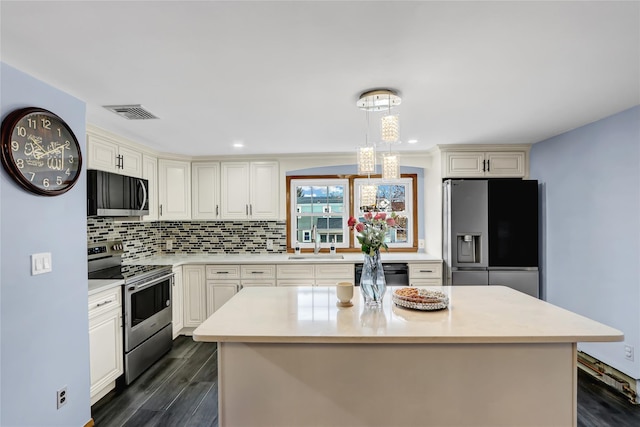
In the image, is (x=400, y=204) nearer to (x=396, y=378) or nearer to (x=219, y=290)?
(x=219, y=290)

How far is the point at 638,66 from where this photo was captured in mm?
1797

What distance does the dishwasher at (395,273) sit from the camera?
12.5ft

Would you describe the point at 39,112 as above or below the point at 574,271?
above

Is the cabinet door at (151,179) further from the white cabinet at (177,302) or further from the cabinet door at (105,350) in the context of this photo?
the cabinet door at (105,350)

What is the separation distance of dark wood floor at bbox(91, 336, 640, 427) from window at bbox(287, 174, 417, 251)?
6.97 ft

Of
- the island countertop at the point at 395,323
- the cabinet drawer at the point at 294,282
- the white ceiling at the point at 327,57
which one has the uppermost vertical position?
the white ceiling at the point at 327,57

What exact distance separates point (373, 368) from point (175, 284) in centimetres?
285

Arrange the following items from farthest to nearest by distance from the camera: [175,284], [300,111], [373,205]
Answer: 1. [175,284]
2. [300,111]
3. [373,205]

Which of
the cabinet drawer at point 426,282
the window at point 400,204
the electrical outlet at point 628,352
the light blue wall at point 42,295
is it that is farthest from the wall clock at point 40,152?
the electrical outlet at point 628,352

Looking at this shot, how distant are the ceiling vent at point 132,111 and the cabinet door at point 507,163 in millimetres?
3577

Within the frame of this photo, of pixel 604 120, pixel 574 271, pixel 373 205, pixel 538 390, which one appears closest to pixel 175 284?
pixel 373 205

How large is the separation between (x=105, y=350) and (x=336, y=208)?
3018mm

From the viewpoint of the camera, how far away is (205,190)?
4246 mm

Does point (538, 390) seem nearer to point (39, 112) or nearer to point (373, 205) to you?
point (373, 205)
